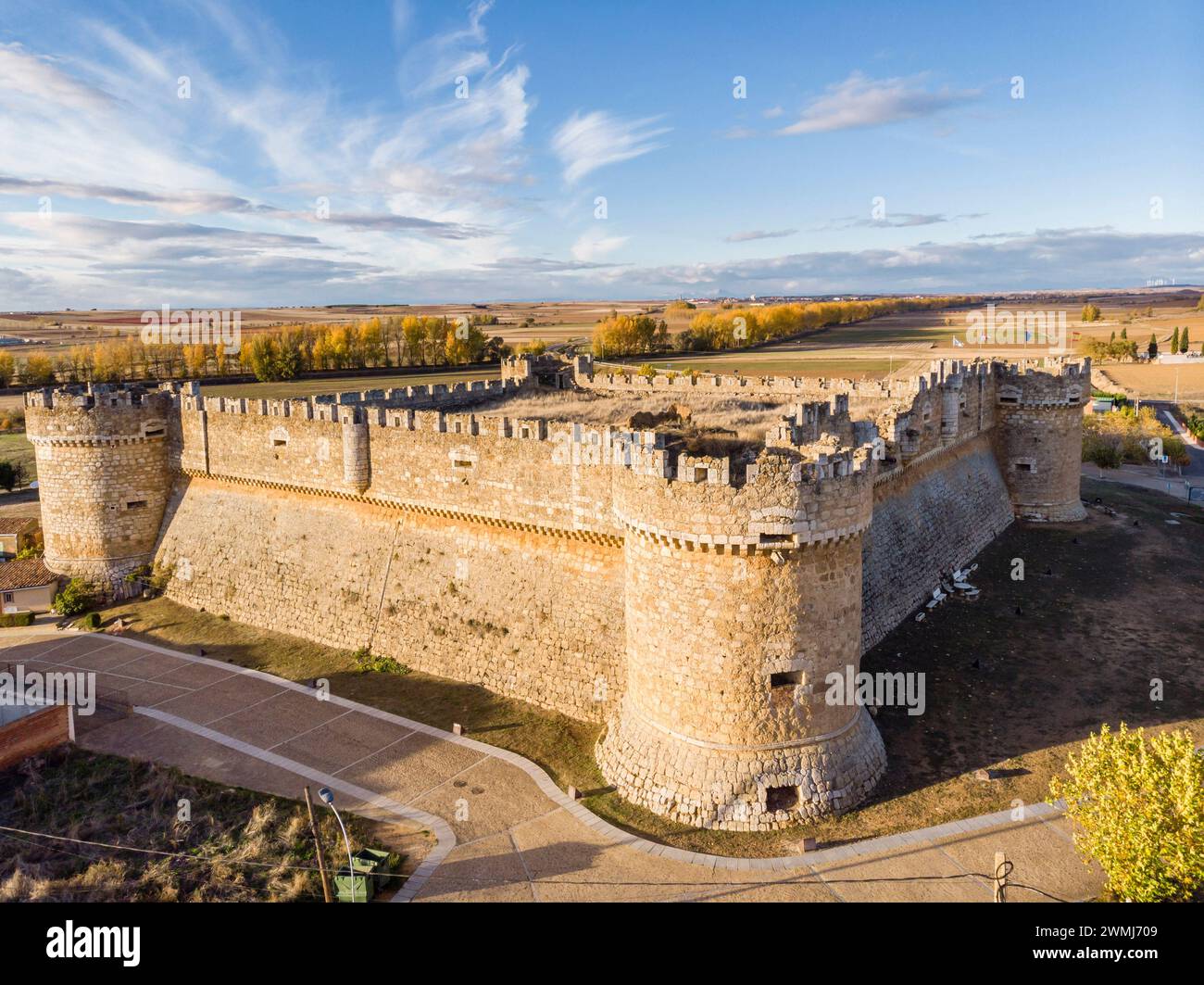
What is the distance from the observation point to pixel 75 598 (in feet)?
106

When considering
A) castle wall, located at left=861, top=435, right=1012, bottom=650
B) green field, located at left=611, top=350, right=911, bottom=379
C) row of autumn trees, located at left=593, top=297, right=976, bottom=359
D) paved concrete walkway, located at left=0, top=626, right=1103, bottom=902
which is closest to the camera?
paved concrete walkway, located at left=0, top=626, right=1103, bottom=902

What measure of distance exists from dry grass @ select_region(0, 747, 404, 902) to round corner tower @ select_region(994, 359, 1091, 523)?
3347 centimetres

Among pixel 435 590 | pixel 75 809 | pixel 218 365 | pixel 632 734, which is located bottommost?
pixel 75 809

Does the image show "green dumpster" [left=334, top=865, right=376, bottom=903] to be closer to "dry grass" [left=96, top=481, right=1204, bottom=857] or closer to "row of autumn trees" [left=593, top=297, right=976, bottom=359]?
"dry grass" [left=96, top=481, right=1204, bottom=857]

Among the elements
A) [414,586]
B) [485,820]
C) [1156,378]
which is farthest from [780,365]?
[485,820]

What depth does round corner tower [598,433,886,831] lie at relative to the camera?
16656 mm

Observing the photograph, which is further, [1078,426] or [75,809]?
[1078,426]

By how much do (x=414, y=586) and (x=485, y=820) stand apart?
9.95 m

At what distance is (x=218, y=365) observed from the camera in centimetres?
11538

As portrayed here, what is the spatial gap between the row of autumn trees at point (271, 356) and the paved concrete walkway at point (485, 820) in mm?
91843

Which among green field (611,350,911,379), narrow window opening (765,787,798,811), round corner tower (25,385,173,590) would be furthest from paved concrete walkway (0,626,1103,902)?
green field (611,350,911,379)
